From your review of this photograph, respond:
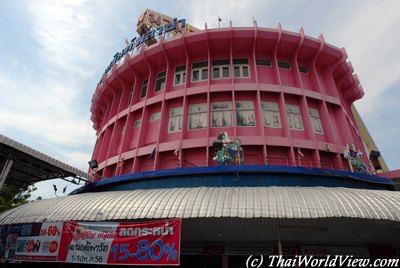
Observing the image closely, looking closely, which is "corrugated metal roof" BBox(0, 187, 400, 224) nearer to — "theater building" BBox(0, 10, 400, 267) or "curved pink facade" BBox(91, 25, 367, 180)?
"theater building" BBox(0, 10, 400, 267)

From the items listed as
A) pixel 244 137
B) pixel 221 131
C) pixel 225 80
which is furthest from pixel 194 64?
pixel 244 137

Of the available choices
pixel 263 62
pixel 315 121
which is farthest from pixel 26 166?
pixel 315 121

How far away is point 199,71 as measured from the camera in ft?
65.6

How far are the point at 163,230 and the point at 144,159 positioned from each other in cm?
921

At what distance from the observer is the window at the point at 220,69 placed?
63.9 ft

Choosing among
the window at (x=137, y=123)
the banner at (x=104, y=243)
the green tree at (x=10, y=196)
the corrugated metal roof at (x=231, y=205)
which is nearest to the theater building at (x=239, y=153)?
the corrugated metal roof at (x=231, y=205)

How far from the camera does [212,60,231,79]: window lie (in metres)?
19.5

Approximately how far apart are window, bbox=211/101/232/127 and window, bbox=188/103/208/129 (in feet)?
1.82

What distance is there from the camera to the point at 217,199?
32.8ft

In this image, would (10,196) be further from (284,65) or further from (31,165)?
(284,65)

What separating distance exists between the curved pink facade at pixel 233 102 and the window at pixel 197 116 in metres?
0.07

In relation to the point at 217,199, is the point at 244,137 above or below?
above

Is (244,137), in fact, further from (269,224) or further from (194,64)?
(194,64)

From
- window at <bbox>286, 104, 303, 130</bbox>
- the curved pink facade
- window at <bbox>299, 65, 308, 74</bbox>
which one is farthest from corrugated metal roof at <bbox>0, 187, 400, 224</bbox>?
window at <bbox>299, 65, 308, 74</bbox>
